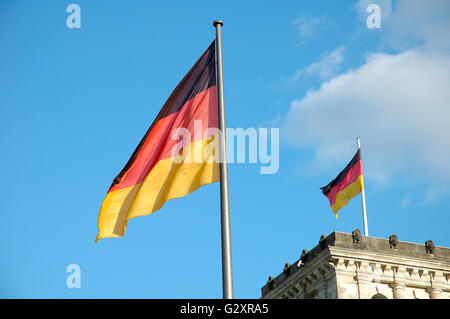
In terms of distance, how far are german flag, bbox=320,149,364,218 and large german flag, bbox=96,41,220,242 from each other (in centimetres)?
2890

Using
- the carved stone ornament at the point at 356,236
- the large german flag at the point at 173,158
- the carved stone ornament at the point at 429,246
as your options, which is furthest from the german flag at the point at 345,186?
the large german flag at the point at 173,158

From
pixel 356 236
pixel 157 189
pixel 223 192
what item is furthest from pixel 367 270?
pixel 223 192

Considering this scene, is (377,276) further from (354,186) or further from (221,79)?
(221,79)

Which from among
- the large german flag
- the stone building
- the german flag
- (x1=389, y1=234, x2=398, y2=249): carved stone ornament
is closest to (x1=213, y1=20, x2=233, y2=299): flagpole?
the large german flag

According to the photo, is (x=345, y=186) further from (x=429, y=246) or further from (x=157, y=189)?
(x=157, y=189)

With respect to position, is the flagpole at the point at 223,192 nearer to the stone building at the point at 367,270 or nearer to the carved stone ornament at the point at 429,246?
the stone building at the point at 367,270

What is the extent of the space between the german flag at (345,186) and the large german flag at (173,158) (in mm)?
28896

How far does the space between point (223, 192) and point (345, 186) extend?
106ft

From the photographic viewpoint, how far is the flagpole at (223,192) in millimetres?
19219

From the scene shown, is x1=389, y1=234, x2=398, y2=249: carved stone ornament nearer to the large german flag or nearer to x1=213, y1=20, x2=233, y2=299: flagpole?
the large german flag

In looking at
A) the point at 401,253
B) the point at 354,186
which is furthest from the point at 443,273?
the point at 354,186
